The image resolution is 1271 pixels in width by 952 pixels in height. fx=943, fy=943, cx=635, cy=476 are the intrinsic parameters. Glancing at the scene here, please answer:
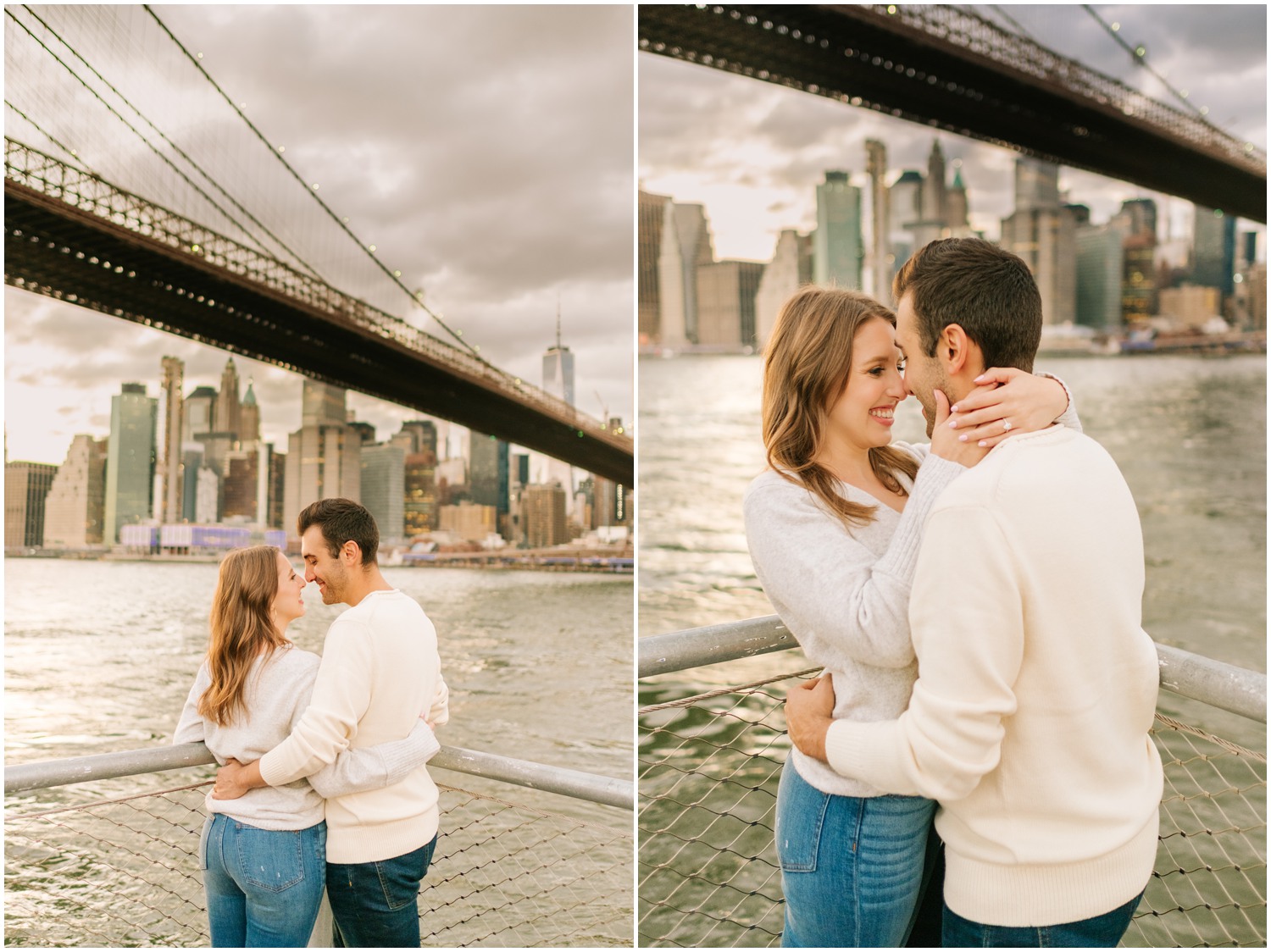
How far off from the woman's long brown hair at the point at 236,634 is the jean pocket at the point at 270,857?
163 millimetres

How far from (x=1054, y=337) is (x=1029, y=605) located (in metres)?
25.4

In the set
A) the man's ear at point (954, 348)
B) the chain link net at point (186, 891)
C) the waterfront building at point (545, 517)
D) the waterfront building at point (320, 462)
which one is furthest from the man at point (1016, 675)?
the chain link net at point (186, 891)

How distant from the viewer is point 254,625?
133 cm

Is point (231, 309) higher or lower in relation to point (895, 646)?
higher

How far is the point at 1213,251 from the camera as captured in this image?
47.7 feet

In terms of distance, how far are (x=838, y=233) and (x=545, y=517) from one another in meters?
6.52

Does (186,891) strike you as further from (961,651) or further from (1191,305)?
(1191,305)

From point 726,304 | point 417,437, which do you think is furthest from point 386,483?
point 726,304

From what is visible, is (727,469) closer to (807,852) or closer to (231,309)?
(231,309)

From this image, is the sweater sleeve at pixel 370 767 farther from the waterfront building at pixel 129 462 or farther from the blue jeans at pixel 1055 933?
the waterfront building at pixel 129 462

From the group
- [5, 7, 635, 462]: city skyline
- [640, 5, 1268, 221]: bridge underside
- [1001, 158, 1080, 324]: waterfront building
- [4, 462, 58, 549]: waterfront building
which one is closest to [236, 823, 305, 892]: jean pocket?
[4, 462, 58, 549]: waterfront building

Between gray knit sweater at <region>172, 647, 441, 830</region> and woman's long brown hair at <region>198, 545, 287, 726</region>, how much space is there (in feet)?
0.05

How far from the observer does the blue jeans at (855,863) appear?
0.92 meters

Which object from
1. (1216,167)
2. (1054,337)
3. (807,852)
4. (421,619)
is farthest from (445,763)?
(1054,337)
